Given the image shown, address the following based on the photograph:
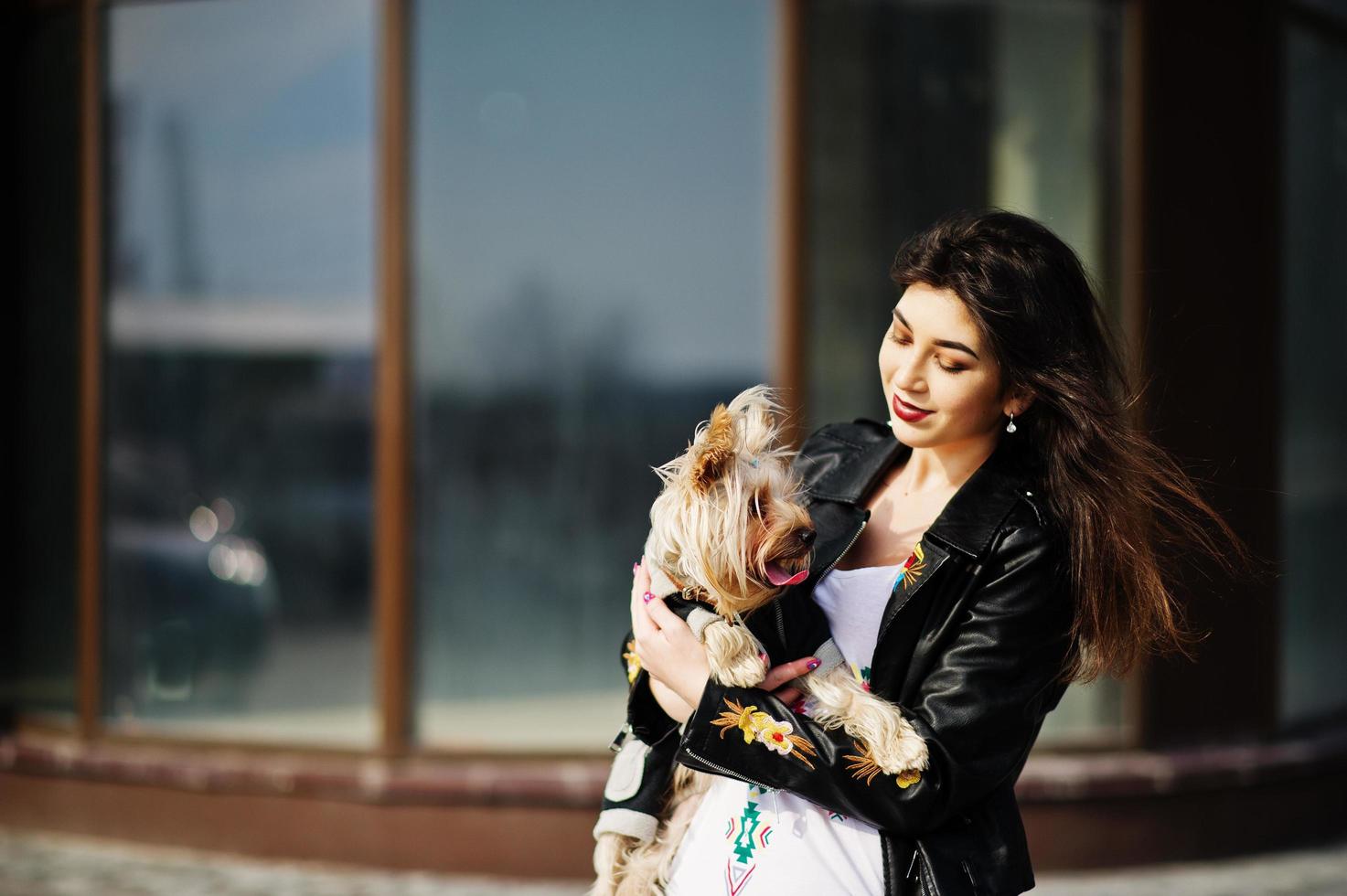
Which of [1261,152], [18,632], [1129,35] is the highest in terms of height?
[1129,35]

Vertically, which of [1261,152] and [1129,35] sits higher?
[1129,35]

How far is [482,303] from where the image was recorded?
19.0ft

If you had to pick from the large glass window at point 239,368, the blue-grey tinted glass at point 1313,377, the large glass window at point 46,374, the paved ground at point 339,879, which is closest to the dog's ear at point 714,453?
the paved ground at point 339,879

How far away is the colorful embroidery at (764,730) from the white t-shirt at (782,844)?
13 cm

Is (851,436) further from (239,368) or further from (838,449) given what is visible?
(239,368)

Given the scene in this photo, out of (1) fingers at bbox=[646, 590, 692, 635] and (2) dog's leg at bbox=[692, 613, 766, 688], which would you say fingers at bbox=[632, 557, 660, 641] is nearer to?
(1) fingers at bbox=[646, 590, 692, 635]

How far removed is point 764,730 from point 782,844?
0.19m

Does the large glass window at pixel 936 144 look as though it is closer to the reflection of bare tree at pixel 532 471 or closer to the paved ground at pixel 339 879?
the reflection of bare tree at pixel 532 471

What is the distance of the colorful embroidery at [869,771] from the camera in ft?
6.52

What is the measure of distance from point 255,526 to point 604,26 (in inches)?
108

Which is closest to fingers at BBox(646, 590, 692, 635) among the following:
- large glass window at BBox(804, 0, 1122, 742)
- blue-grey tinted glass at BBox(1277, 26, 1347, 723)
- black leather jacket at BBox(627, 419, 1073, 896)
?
black leather jacket at BBox(627, 419, 1073, 896)

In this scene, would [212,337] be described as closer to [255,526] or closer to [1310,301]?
[255,526]

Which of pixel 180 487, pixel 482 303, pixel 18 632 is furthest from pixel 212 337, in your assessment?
pixel 18 632

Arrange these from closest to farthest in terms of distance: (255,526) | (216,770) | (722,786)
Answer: (722,786) < (216,770) < (255,526)
